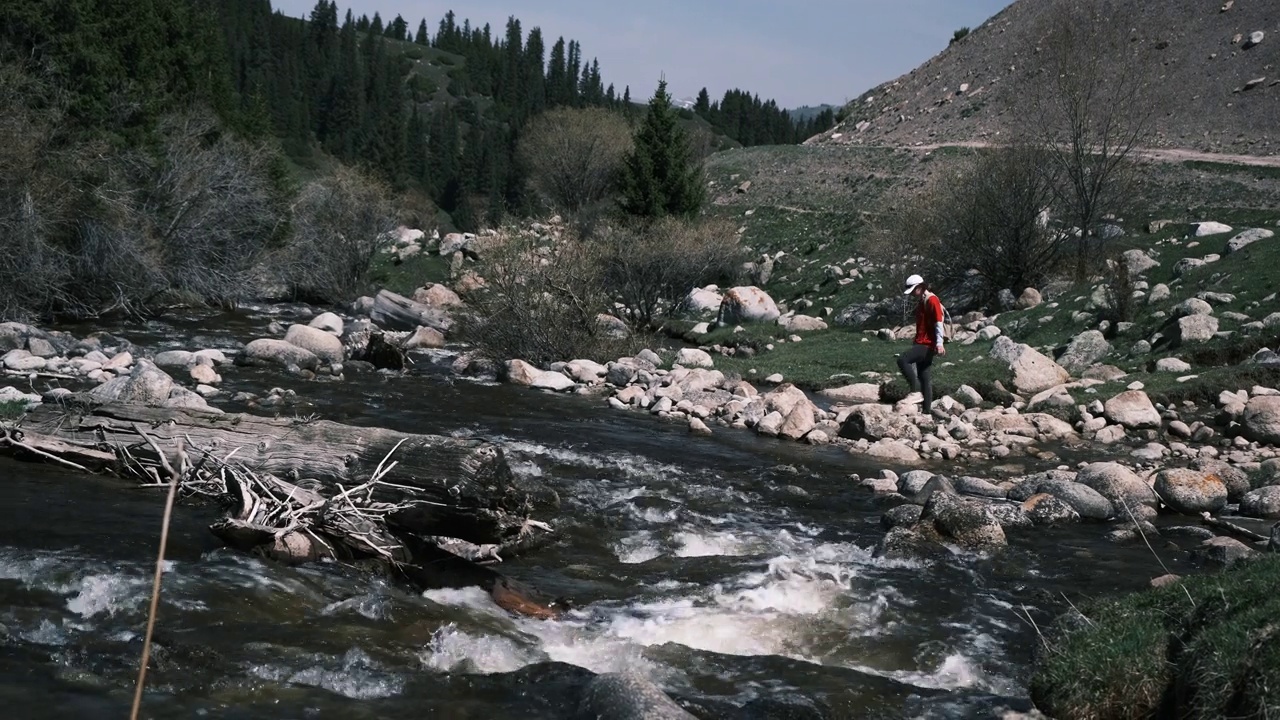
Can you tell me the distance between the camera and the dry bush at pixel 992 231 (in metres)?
26.5

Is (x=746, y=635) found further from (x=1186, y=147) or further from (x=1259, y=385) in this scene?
(x=1186, y=147)

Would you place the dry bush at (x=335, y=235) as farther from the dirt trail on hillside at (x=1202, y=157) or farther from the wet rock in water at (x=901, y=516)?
the wet rock in water at (x=901, y=516)

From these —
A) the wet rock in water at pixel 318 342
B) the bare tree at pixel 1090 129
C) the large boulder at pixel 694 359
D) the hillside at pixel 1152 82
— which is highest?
the hillside at pixel 1152 82

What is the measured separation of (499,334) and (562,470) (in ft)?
30.5

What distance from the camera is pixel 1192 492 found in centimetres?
1080

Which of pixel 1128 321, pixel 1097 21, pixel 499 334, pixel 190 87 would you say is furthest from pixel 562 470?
pixel 190 87

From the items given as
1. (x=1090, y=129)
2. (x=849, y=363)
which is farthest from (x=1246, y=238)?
(x=849, y=363)

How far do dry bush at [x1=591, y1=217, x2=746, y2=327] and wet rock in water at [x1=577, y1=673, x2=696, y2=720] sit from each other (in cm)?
1919

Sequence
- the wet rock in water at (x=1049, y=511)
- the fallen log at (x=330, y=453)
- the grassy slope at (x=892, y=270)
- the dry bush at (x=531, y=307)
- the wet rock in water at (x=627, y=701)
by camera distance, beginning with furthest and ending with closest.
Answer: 1. the dry bush at (x=531, y=307)
2. the grassy slope at (x=892, y=270)
3. the wet rock in water at (x=1049, y=511)
4. the fallen log at (x=330, y=453)
5. the wet rock in water at (x=627, y=701)

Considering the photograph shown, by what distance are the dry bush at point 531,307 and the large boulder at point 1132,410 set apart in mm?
10066

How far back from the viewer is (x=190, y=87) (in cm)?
3734

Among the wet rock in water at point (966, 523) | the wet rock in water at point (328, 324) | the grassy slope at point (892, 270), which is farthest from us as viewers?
the wet rock in water at point (328, 324)

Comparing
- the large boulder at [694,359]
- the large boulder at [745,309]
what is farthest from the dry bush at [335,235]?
the large boulder at [694,359]

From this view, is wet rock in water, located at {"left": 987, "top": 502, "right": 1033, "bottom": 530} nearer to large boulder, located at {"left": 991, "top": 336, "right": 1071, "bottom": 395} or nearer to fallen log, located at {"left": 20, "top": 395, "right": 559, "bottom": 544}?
fallen log, located at {"left": 20, "top": 395, "right": 559, "bottom": 544}
